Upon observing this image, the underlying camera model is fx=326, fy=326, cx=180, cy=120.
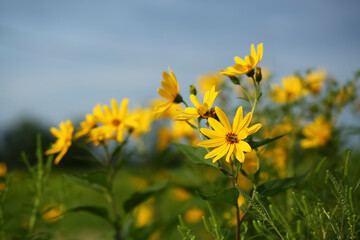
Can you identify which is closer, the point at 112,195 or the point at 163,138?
the point at 112,195

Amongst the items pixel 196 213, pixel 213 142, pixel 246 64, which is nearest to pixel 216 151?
pixel 213 142

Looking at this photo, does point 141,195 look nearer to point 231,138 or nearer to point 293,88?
point 231,138

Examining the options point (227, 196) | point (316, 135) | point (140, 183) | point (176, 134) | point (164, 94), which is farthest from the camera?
point (140, 183)

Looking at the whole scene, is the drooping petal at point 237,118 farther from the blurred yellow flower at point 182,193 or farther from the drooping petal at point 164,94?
the blurred yellow flower at point 182,193

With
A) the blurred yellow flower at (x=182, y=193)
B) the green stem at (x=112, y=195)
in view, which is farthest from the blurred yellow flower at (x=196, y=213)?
the green stem at (x=112, y=195)

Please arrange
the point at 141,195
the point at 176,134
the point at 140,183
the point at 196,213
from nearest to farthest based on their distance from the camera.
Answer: the point at 141,195
the point at 196,213
the point at 176,134
the point at 140,183

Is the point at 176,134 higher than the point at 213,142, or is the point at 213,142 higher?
the point at 213,142

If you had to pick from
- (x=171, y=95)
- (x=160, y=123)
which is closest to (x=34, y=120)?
(x=160, y=123)

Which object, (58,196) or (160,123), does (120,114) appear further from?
(160,123)
